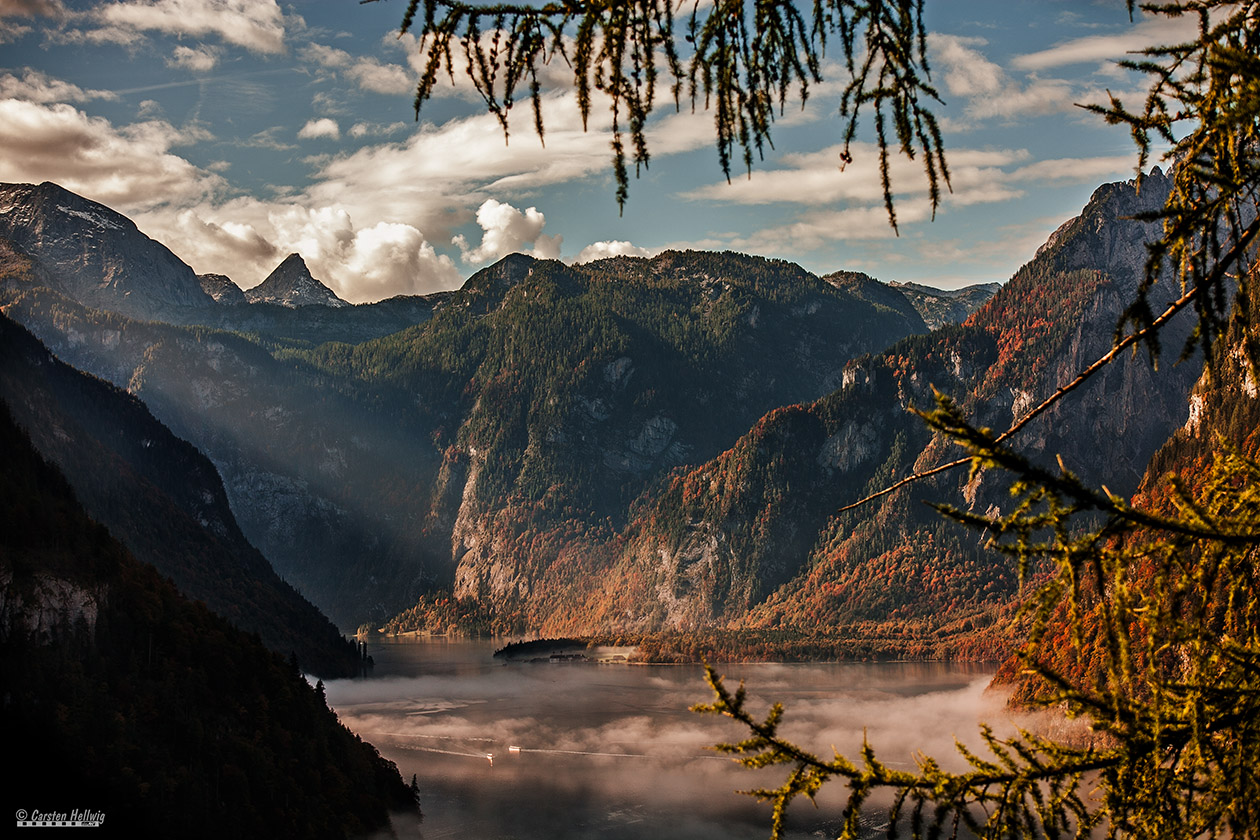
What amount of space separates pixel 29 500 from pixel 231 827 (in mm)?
51343

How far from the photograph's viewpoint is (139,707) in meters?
142

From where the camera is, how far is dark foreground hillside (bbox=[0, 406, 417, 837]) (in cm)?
12781

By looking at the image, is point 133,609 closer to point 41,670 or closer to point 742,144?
point 41,670

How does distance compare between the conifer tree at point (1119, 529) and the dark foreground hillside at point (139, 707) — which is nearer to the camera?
the conifer tree at point (1119, 529)

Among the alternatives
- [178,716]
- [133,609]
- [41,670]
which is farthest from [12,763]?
[133,609]

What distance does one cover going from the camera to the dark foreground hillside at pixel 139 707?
12781cm

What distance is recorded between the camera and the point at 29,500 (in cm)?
14650

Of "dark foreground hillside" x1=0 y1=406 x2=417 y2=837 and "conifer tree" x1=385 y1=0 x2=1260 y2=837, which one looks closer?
"conifer tree" x1=385 y1=0 x2=1260 y2=837

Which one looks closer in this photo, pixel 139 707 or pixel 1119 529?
pixel 1119 529

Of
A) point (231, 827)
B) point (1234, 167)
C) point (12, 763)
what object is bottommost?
point (231, 827)

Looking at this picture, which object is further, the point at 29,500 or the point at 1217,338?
the point at 29,500

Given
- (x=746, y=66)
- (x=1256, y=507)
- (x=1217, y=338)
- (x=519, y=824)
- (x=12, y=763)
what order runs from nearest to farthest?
(x=1217, y=338), (x=1256, y=507), (x=746, y=66), (x=12, y=763), (x=519, y=824)

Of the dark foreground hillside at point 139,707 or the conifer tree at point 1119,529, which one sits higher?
the conifer tree at point 1119,529

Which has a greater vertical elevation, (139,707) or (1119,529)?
(1119,529)
